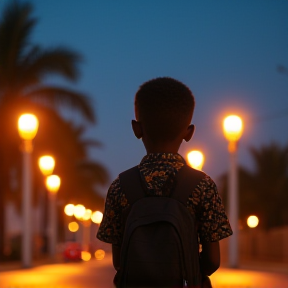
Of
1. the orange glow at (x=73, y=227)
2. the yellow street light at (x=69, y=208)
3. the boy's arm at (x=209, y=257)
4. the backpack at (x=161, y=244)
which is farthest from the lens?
the orange glow at (x=73, y=227)

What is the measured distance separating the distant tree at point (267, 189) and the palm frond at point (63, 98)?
15.8m

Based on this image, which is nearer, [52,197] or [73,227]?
[52,197]

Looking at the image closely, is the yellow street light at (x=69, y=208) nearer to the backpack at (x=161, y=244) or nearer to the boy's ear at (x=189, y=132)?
the boy's ear at (x=189, y=132)

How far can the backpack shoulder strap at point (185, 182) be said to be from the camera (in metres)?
2.54

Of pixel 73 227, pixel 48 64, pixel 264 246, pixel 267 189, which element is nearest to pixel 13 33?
pixel 48 64

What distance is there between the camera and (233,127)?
71.8 feet

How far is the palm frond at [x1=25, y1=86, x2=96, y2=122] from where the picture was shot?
26656 mm

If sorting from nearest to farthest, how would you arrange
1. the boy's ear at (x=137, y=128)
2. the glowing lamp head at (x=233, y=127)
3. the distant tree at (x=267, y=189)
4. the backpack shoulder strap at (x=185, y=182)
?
the backpack shoulder strap at (x=185, y=182)
the boy's ear at (x=137, y=128)
the glowing lamp head at (x=233, y=127)
the distant tree at (x=267, y=189)

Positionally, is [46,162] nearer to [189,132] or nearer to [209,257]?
[189,132]

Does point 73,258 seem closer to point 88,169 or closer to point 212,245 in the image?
point 88,169

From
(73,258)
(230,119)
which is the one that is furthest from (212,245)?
(73,258)

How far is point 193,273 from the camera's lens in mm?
2496

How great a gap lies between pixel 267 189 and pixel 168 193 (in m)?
37.7

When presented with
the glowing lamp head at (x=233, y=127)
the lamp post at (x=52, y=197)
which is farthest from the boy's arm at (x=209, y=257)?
the lamp post at (x=52, y=197)
